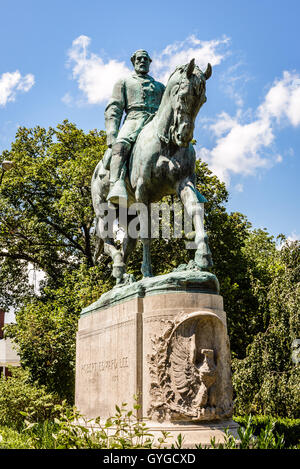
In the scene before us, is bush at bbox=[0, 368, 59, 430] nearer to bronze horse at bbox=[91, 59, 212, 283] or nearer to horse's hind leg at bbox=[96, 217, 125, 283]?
horse's hind leg at bbox=[96, 217, 125, 283]

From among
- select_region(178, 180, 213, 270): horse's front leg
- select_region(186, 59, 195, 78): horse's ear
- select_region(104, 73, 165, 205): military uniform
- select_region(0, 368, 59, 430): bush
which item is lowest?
select_region(0, 368, 59, 430): bush

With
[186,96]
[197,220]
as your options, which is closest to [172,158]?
[186,96]

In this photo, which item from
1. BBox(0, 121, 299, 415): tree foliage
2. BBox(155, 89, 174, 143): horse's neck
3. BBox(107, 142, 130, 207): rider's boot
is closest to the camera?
BBox(155, 89, 174, 143): horse's neck

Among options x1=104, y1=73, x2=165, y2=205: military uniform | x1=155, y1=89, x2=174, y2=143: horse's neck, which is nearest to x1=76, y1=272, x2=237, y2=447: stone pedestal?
x1=155, y1=89, x2=174, y2=143: horse's neck

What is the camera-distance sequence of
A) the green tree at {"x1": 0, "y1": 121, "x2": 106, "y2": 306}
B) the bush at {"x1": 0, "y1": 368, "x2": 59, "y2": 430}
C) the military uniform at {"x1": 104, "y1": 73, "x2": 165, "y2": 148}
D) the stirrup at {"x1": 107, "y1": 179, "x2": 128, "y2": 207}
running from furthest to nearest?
the green tree at {"x1": 0, "y1": 121, "x2": 106, "y2": 306}
the bush at {"x1": 0, "y1": 368, "x2": 59, "y2": 430}
the military uniform at {"x1": 104, "y1": 73, "x2": 165, "y2": 148}
the stirrup at {"x1": 107, "y1": 179, "x2": 128, "y2": 207}

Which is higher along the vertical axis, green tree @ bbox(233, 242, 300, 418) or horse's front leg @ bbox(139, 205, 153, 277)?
horse's front leg @ bbox(139, 205, 153, 277)

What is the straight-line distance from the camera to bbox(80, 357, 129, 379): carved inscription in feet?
25.8

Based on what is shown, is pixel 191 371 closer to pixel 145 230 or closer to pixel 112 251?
pixel 145 230

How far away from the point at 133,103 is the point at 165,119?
6.00 ft

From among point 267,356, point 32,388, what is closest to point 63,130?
point 32,388

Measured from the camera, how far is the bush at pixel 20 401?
17.8 m

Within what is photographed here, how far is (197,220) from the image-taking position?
315 inches

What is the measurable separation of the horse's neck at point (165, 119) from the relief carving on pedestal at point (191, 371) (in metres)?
3.02
